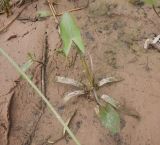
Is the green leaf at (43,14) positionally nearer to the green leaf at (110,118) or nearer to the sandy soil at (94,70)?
the sandy soil at (94,70)

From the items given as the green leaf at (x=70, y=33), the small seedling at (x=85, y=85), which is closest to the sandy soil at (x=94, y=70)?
the small seedling at (x=85, y=85)

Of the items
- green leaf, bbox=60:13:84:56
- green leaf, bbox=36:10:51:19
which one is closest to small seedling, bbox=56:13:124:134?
green leaf, bbox=60:13:84:56

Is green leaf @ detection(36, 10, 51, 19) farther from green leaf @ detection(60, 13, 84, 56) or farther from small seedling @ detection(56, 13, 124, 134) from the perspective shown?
green leaf @ detection(60, 13, 84, 56)

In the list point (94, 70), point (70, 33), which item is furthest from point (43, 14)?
point (70, 33)

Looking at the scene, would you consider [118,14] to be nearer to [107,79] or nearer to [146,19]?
[146,19]

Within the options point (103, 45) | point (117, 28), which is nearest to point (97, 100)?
point (103, 45)

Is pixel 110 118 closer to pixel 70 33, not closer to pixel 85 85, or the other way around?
pixel 85 85
